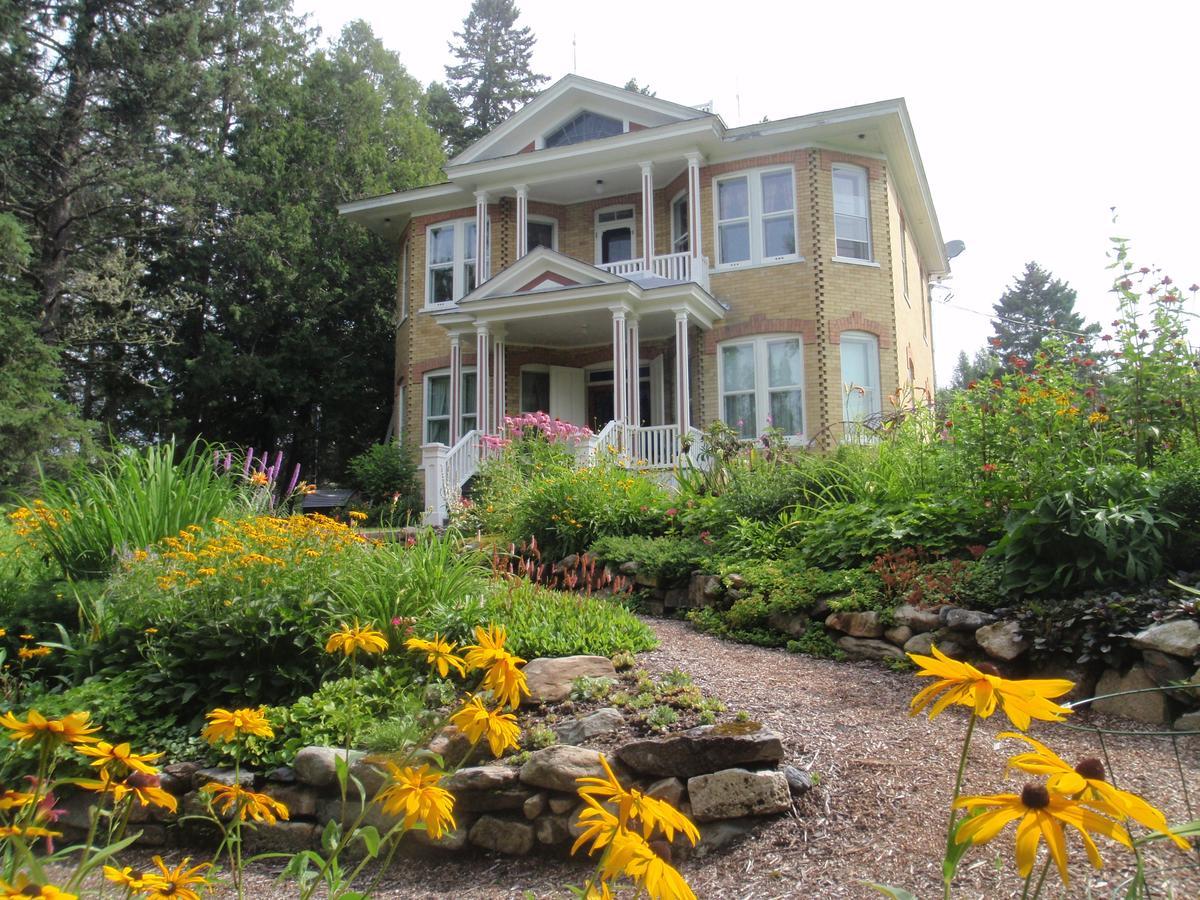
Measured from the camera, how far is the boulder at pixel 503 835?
3477mm

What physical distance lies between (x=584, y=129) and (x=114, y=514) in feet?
41.5

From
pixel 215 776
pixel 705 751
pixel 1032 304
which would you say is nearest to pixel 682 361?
pixel 705 751

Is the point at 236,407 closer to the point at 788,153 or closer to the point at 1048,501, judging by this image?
the point at 788,153

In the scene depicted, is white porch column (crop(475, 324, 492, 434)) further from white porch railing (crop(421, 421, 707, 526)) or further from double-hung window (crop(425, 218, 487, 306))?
double-hung window (crop(425, 218, 487, 306))

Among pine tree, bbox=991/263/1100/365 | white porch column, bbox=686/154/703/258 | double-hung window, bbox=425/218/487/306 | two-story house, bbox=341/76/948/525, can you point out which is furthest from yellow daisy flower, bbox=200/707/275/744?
pine tree, bbox=991/263/1100/365

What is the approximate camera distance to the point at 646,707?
4012 millimetres

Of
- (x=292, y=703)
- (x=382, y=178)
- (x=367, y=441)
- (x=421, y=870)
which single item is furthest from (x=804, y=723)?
(x=382, y=178)

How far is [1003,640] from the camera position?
468 centimetres

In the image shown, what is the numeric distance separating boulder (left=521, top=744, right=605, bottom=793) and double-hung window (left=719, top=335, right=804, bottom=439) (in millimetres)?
10807

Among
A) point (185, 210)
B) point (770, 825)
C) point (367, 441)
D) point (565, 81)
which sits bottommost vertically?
point (770, 825)

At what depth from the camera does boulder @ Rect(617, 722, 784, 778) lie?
344 cm

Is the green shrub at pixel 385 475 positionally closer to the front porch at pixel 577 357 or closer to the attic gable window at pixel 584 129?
the front porch at pixel 577 357

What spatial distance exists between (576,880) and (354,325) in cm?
2026

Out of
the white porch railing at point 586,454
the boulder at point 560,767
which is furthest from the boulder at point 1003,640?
the white porch railing at point 586,454
